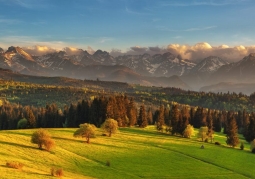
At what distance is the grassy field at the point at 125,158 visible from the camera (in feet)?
222

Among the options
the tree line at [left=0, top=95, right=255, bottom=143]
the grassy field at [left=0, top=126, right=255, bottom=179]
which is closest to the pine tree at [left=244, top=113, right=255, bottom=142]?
the tree line at [left=0, top=95, right=255, bottom=143]

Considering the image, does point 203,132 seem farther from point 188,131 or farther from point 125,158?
point 125,158

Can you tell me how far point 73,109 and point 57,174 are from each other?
13398 centimetres

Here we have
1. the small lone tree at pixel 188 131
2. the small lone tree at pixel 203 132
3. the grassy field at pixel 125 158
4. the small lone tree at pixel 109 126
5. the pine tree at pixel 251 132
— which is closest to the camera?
the grassy field at pixel 125 158

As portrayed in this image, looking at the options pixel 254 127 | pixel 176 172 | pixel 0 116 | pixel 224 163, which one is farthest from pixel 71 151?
pixel 0 116

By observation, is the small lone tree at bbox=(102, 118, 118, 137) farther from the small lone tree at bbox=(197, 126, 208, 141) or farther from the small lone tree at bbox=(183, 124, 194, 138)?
the small lone tree at bbox=(197, 126, 208, 141)

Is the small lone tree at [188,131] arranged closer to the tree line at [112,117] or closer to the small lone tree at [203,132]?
the tree line at [112,117]

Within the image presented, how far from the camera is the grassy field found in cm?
6781

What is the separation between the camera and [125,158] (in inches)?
3393

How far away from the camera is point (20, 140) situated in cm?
8231

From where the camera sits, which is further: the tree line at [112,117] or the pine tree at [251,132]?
the pine tree at [251,132]

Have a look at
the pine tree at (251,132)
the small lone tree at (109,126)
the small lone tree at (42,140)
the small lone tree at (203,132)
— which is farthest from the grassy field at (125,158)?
the pine tree at (251,132)

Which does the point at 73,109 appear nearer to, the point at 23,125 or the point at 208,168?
the point at 23,125

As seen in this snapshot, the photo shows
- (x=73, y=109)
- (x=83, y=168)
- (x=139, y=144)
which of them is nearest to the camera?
(x=83, y=168)
